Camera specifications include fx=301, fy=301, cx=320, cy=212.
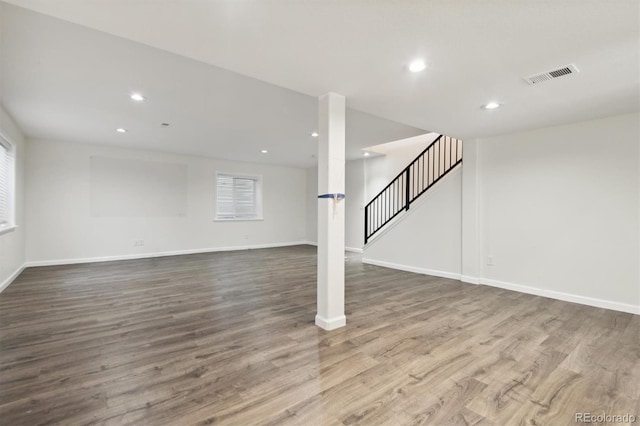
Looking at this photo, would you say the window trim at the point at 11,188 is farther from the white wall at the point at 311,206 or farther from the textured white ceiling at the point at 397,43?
the white wall at the point at 311,206

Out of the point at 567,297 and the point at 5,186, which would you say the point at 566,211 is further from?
the point at 5,186

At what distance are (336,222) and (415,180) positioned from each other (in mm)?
4274

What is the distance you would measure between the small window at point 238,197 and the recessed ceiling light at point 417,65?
6944 mm

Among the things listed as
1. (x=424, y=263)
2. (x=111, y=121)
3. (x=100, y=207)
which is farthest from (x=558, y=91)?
(x=100, y=207)

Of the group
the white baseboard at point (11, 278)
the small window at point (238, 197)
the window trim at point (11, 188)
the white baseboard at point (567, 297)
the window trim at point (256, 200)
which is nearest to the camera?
Result: the white baseboard at point (567, 297)

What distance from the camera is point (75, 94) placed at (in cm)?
361

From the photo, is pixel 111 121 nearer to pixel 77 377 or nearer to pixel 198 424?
pixel 77 377

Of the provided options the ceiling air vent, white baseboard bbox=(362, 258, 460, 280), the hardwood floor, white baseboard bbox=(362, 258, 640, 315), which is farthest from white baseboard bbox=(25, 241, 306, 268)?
the ceiling air vent

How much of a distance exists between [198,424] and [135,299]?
2.93 meters

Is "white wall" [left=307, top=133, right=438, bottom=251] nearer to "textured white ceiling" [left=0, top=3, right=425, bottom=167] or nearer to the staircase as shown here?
the staircase

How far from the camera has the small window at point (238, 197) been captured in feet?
28.2

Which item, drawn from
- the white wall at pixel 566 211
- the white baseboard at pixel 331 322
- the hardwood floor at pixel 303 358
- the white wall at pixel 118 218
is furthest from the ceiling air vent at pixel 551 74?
the white wall at pixel 118 218

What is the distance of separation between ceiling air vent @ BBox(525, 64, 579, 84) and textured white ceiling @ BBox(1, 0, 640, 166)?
2.8 inches

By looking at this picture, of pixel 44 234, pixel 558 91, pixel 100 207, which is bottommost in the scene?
pixel 44 234
